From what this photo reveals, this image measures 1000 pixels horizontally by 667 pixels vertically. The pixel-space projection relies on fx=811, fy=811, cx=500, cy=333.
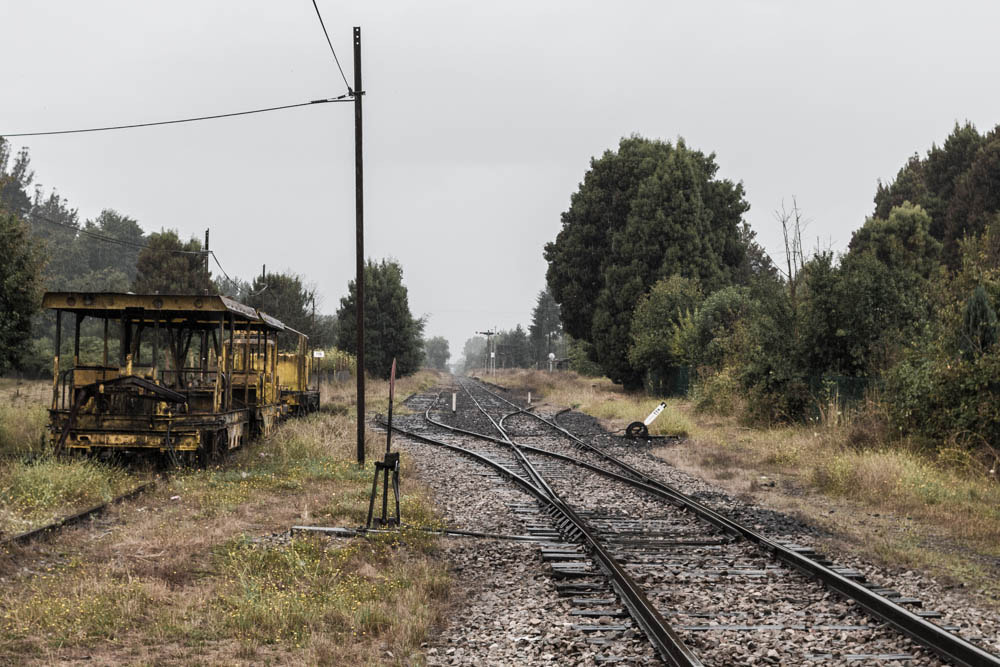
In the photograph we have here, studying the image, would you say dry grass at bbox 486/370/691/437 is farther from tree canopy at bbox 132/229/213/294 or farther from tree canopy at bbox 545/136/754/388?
tree canopy at bbox 132/229/213/294

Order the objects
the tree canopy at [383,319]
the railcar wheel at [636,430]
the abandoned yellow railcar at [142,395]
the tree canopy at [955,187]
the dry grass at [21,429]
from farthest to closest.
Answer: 1. the tree canopy at [383,319]
2. the tree canopy at [955,187]
3. the railcar wheel at [636,430]
4. the dry grass at [21,429]
5. the abandoned yellow railcar at [142,395]

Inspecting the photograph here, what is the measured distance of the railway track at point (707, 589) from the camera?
18.3ft

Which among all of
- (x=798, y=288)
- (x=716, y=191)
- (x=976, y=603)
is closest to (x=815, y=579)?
(x=976, y=603)

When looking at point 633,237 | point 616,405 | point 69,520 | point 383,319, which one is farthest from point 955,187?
point 69,520

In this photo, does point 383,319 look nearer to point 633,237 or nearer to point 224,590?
point 633,237

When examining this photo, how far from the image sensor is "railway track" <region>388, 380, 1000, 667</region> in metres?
5.58

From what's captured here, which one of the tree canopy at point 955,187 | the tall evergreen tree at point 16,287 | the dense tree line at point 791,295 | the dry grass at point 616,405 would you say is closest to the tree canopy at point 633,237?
the dense tree line at point 791,295

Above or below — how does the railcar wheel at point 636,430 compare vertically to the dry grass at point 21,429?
below

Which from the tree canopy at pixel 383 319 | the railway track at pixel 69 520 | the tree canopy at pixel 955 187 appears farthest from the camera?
the tree canopy at pixel 383 319

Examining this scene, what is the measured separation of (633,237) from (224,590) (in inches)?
1354

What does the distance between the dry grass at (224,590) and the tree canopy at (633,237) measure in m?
29.4

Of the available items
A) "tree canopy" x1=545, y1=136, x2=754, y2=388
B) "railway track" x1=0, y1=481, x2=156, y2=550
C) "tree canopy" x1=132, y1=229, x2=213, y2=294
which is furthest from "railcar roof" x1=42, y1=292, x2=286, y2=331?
"tree canopy" x1=132, y1=229, x2=213, y2=294

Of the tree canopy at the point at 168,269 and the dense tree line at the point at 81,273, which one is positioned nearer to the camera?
the dense tree line at the point at 81,273

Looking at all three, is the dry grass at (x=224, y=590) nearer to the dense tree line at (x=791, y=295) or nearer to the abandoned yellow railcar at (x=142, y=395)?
the abandoned yellow railcar at (x=142, y=395)
